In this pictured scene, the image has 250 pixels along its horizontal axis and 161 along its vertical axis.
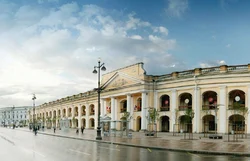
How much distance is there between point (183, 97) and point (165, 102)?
3.44 m

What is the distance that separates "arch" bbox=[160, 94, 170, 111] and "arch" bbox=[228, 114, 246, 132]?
11.9 m

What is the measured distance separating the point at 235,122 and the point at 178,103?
395 inches

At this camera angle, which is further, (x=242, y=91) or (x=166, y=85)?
(x=166, y=85)

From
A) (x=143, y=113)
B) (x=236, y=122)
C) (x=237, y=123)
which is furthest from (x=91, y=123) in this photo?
(x=237, y=123)

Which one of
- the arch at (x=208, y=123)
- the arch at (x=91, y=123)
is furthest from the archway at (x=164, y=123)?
the arch at (x=91, y=123)

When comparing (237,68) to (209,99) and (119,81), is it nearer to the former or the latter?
(209,99)

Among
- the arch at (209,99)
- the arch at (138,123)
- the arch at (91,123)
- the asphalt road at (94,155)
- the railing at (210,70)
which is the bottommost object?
the arch at (91,123)

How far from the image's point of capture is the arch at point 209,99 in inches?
2015

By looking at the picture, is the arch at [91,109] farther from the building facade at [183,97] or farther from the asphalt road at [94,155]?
the asphalt road at [94,155]

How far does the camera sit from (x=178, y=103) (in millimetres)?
55000

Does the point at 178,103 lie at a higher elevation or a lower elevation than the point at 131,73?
lower

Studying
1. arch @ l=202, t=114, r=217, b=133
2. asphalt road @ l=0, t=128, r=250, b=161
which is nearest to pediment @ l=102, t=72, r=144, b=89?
arch @ l=202, t=114, r=217, b=133

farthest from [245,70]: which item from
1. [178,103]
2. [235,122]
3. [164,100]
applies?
[164,100]

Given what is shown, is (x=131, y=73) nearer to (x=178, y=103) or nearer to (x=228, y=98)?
(x=178, y=103)
